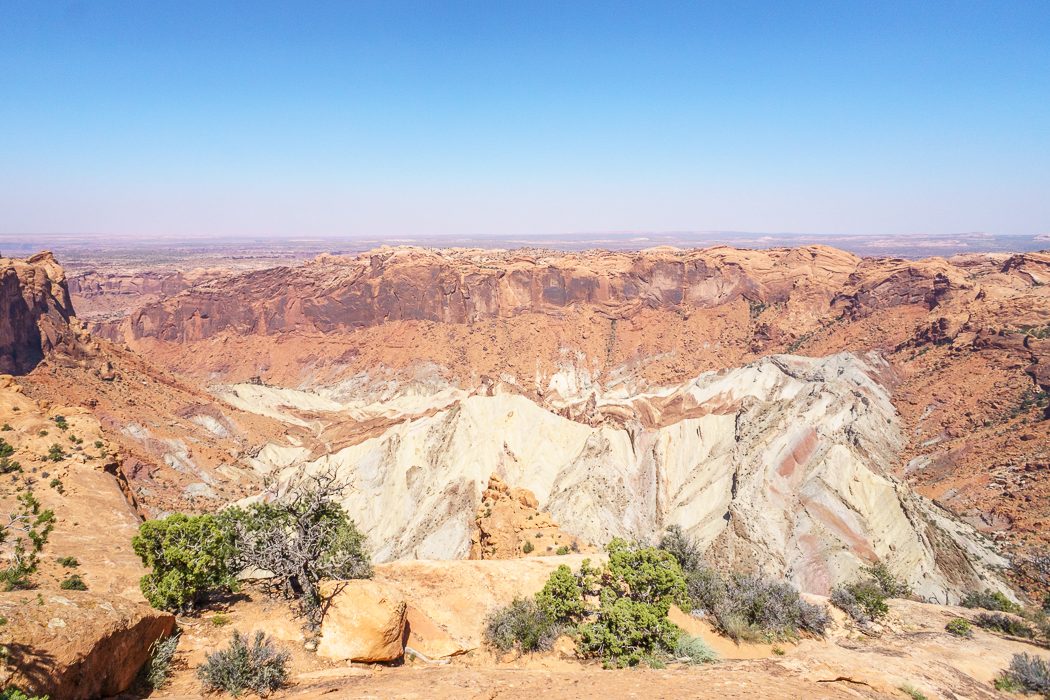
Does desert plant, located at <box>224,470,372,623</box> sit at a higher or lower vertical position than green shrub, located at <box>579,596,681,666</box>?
higher

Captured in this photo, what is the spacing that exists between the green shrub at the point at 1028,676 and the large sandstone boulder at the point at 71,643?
2004 cm

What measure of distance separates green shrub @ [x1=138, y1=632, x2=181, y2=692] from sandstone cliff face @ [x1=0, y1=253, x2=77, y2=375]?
55.2 meters

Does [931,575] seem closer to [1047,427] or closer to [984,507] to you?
[984,507]

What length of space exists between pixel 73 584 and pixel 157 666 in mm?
6622

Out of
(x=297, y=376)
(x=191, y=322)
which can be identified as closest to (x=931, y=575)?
(x=297, y=376)

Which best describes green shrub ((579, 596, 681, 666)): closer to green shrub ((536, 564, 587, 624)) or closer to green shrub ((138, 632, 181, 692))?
green shrub ((536, 564, 587, 624))

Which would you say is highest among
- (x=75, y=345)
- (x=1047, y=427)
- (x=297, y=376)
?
(x=75, y=345)

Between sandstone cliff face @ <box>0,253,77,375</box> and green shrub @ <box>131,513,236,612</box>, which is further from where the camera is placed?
sandstone cliff face @ <box>0,253,77,375</box>

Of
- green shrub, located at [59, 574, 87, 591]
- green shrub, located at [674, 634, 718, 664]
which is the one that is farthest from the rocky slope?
green shrub, located at [59, 574, 87, 591]

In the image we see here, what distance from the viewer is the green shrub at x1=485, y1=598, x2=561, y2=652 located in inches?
551

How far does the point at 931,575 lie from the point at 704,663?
24.1 meters

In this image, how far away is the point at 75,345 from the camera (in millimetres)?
53094

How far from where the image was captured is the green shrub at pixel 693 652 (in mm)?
13094

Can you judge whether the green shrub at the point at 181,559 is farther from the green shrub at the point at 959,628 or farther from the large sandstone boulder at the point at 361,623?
the green shrub at the point at 959,628
